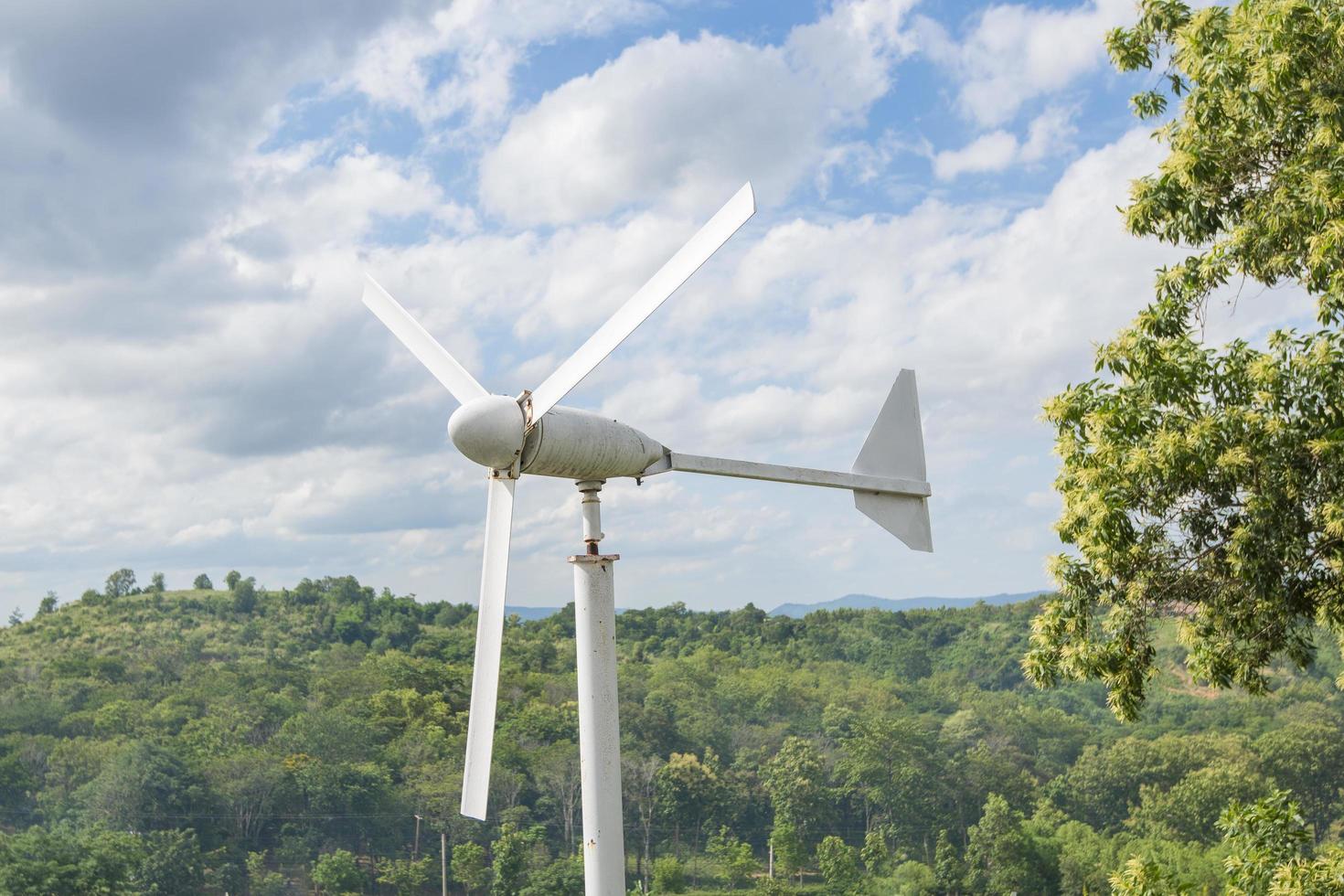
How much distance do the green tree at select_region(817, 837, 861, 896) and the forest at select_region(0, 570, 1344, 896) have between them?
143 millimetres

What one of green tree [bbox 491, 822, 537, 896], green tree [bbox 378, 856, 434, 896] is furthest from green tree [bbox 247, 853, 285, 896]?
green tree [bbox 491, 822, 537, 896]

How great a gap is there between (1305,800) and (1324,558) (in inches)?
2375

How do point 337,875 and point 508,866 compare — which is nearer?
point 337,875

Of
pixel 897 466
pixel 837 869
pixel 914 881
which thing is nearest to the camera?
pixel 897 466

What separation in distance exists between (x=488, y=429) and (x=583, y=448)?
2.15 feet

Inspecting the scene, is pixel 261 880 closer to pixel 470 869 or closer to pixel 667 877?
pixel 470 869

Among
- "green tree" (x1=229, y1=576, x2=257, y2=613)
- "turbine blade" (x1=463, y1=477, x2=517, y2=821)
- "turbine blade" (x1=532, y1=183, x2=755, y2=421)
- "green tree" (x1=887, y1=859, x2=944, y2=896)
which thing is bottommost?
"green tree" (x1=887, y1=859, x2=944, y2=896)

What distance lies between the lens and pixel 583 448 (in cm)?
788

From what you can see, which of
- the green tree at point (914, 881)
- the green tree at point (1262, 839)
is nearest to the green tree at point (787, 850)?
the green tree at point (914, 881)

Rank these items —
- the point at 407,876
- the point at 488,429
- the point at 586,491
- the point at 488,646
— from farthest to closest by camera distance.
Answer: the point at 407,876 → the point at 586,491 → the point at 488,646 → the point at 488,429

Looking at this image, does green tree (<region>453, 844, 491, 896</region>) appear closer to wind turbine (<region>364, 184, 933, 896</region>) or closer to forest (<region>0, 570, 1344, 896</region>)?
forest (<region>0, 570, 1344, 896</region>)

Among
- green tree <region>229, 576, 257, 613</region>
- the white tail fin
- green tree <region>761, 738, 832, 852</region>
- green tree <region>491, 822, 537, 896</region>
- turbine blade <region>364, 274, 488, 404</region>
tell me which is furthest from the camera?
green tree <region>229, 576, 257, 613</region>

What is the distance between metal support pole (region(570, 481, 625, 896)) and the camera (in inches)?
303

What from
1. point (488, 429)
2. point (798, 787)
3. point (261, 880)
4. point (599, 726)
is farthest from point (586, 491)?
point (798, 787)
